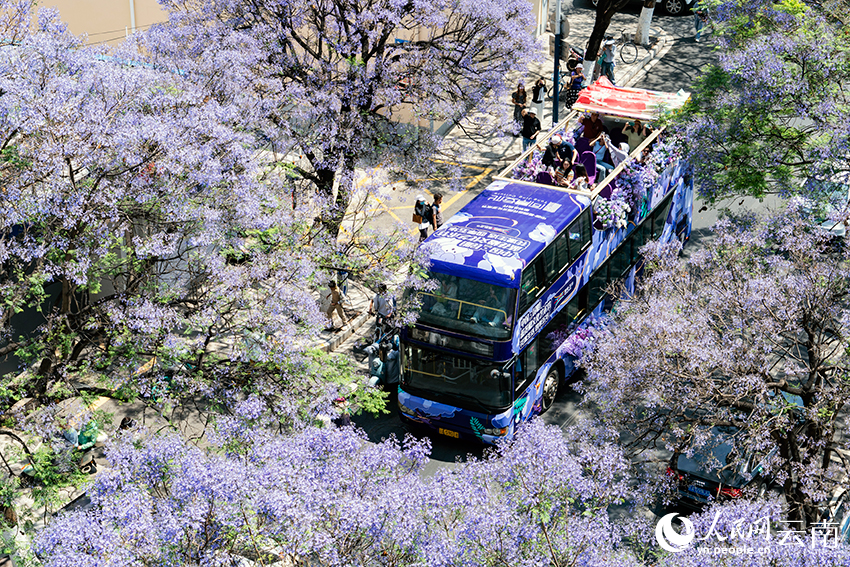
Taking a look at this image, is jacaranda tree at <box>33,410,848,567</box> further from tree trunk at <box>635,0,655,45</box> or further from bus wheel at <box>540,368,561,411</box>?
tree trunk at <box>635,0,655,45</box>

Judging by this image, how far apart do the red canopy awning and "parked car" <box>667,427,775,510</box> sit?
9076 millimetres

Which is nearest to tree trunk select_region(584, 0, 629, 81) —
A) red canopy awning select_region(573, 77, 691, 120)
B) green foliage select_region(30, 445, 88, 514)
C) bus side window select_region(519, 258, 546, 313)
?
red canopy awning select_region(573, 77, 691, 120)

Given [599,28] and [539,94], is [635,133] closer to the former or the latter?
[539,94]

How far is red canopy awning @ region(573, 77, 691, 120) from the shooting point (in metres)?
21.1

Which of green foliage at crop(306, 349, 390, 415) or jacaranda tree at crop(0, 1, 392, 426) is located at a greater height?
jacaranda tree at crop(0, 1, 392, 426)

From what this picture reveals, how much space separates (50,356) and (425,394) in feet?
21.3

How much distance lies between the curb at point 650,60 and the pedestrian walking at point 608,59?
3.62ft

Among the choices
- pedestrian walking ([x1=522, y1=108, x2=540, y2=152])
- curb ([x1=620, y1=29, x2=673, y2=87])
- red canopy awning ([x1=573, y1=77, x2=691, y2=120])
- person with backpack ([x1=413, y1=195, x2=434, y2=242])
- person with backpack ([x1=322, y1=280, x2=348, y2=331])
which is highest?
red canopy awning ([x1=573, y1=77, x2=691, y2=120])

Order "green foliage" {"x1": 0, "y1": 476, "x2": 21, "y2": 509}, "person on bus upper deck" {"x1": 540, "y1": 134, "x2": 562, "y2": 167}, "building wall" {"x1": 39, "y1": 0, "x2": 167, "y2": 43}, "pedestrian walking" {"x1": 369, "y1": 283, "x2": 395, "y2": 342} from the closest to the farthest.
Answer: "green foliage" {"x1": 0, "y1": 476, "x2": 21, "y2": 509}
"pedestrian walking" {"x1": 369, "y1": 283, "x2": 395, "y2": 342}
"person on bus upper deck" {"x1": 540, "y1": 134, "x2": 562, "y2": 167}
"building wall" {"x1": 39, "y1": 0, "x2": 167, "y2": 43}

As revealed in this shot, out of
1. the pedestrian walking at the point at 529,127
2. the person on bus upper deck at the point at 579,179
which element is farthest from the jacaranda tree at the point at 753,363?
the pedestrian walking at the point at 529,127

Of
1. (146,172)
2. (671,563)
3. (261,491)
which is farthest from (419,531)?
(146,172)

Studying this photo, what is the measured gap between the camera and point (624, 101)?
21.7m

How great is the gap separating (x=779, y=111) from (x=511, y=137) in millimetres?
12791

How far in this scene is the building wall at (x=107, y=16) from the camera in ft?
71.8
